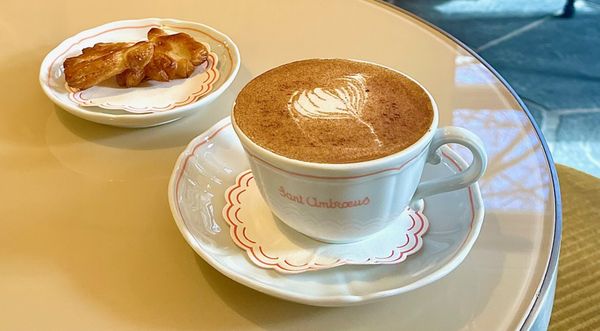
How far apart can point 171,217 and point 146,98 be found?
190mm

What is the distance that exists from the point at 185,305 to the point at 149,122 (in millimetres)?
246

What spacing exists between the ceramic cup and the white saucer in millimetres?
34

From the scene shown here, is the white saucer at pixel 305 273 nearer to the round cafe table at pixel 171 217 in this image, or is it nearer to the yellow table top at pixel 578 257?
the round cafe table at pixel 171 217

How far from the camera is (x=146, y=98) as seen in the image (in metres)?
0.71

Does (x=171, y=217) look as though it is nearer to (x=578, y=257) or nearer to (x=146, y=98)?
(x=146, y=98)

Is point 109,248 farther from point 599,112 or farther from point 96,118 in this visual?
point 599,112

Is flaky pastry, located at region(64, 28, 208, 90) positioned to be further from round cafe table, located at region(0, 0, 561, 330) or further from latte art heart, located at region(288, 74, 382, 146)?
latte art heart, located at region(288, 74, 382, 146)

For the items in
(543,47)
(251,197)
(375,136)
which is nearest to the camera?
(375,136)

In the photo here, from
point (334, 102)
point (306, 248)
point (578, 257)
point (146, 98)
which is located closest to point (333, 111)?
point (334, 102)

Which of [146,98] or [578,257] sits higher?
[146,98]

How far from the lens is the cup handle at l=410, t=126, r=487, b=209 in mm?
503

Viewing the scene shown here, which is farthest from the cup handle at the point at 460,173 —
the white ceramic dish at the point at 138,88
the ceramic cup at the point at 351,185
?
the white ceramic dish at the point at 138,88

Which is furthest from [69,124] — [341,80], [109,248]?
[341,80]

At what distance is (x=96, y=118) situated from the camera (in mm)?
651
